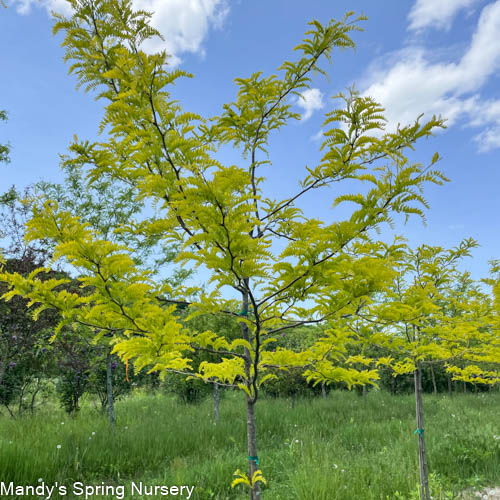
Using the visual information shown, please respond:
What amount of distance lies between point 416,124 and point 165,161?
205 cm

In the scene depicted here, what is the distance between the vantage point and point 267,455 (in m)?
6.66

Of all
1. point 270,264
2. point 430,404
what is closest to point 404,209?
point 270,264

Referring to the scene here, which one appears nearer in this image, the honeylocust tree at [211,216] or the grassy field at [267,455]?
the honeylocust tree at [211,216]

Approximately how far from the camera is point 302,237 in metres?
2.69

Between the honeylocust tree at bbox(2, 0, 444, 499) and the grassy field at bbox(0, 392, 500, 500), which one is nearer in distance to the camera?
the honeylocust tree at bbox(2, 0, 444, 499)

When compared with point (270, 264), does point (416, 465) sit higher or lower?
lower

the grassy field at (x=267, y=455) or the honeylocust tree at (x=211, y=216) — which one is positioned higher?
the honeylocust tree at (x=211, y=216)

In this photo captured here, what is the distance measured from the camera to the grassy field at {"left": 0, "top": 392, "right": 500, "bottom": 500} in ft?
16.8

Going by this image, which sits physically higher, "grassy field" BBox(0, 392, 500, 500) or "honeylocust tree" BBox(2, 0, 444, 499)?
"honeylocust tree" BBox(2, 0, 444, 499)

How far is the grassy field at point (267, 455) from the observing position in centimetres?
511

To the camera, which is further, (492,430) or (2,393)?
(2,393)

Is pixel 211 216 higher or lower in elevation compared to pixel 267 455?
higher

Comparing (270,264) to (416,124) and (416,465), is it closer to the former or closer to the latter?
(416,124)

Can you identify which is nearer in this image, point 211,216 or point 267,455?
point 211,216
